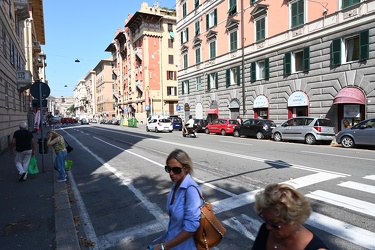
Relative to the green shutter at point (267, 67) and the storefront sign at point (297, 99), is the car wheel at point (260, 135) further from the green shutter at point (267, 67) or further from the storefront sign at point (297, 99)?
the green shutter at point (267, 67)

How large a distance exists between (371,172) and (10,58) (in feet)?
67.1

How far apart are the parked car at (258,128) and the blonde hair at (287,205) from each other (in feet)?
60.1

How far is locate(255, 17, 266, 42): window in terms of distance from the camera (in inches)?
959

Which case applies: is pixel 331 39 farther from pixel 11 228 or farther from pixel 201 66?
pixel 11 228

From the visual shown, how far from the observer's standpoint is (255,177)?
738 cm

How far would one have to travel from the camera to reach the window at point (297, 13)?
20670 millimetres

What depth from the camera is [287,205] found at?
1.52m

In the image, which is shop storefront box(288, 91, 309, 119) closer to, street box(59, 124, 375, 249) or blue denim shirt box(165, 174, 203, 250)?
street box(59, 124, 375, 249)

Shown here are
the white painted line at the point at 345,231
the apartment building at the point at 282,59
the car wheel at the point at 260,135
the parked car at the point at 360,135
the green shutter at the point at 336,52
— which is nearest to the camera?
the white painted line at the point at 345,231

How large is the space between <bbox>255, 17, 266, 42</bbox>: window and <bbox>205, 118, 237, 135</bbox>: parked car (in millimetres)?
8010

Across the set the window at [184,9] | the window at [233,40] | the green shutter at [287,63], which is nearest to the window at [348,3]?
the green shutter at [287,63]

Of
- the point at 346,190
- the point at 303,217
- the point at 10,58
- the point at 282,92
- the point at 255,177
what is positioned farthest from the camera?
the point at 282,92

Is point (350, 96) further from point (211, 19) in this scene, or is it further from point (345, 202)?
point (211, 19)

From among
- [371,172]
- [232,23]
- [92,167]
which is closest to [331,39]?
[232,23]
